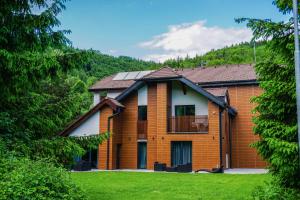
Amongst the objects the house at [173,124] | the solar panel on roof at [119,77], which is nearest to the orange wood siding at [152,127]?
the house at [173,124]

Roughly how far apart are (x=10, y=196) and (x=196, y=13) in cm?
2183

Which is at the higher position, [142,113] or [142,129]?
[142,113]

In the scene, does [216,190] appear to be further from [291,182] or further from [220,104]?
[220,104]

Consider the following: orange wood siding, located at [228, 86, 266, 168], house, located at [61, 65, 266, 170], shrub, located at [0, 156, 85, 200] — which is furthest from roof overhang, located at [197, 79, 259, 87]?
shrub, located at [0, 156, 85, 200]

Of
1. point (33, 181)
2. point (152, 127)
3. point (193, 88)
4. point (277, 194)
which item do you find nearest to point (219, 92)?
point (193, 88)

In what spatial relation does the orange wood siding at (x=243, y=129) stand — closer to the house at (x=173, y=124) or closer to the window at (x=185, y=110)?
the house at (x=173, y=124)

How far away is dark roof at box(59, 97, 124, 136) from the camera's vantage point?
25922mm

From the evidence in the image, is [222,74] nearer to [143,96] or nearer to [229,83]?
[229,83]

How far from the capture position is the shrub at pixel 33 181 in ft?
20.2

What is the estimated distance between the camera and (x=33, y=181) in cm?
655

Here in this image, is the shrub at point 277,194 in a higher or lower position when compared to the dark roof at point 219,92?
lower

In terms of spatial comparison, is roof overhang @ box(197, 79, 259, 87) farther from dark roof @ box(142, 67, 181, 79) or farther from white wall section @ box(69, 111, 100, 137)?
white wall section @ box(69, 111, 100, 137)

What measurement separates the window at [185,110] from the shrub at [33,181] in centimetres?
1868

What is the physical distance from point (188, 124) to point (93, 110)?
6.79 metres
